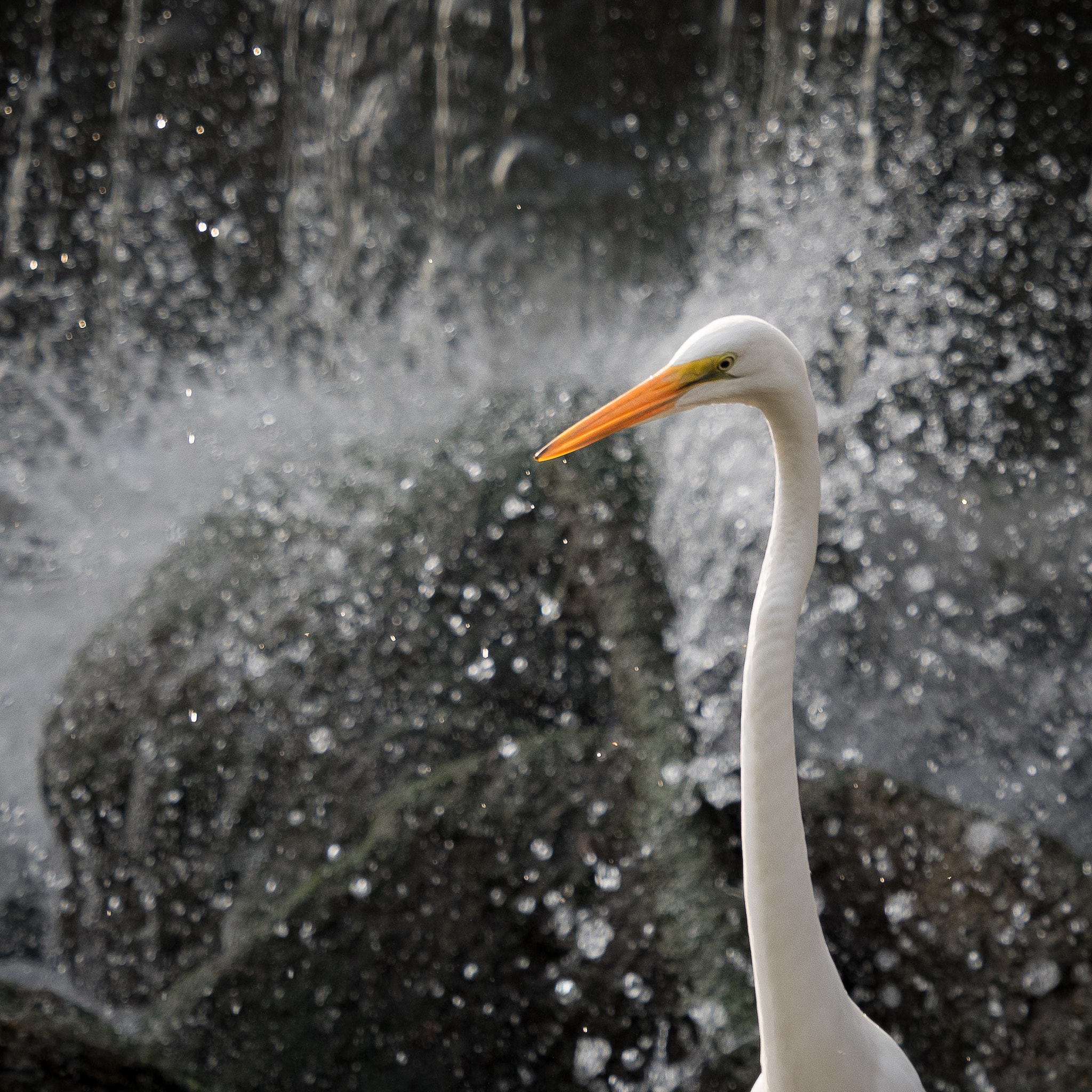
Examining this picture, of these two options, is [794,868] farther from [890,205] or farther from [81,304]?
[81,304]

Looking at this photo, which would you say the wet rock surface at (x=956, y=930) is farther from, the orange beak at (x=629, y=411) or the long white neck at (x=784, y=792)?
the orange beak at (x=629, y=411)

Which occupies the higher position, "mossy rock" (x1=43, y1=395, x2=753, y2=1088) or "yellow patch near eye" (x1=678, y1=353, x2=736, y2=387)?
"yellow patch near eye" (x1=678, y1=353, x2=736, y2=387)

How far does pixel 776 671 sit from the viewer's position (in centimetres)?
97

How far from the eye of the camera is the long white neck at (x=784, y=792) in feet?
3.18

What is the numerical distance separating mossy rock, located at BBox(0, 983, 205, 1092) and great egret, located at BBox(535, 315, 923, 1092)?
1.02 metres

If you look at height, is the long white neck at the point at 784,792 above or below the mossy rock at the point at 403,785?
above

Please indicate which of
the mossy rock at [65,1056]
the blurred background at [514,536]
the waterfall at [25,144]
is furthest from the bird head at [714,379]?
the waterfall at [25,144]

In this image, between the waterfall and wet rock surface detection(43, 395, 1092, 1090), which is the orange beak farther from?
the waterfall

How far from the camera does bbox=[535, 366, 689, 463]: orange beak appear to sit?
3.16ft

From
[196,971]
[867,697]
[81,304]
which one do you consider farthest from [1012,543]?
[81,304]

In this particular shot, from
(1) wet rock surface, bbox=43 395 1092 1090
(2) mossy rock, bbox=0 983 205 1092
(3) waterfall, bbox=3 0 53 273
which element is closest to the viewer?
(2) mossy rock, bbox=0 983 205 1092

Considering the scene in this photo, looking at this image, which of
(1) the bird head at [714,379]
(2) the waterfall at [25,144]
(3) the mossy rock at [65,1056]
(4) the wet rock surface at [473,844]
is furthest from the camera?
(2) the waterfall at [25,144]

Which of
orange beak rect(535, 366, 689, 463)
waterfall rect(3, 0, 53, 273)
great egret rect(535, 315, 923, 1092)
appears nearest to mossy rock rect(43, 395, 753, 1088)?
great egret rect(535, 315, 923, 1092)

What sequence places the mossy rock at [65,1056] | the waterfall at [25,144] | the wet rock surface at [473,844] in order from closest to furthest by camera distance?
the mossy rock at [65,1056] → the wet rock surface at [473,844] → the waterfall at [25,144]
